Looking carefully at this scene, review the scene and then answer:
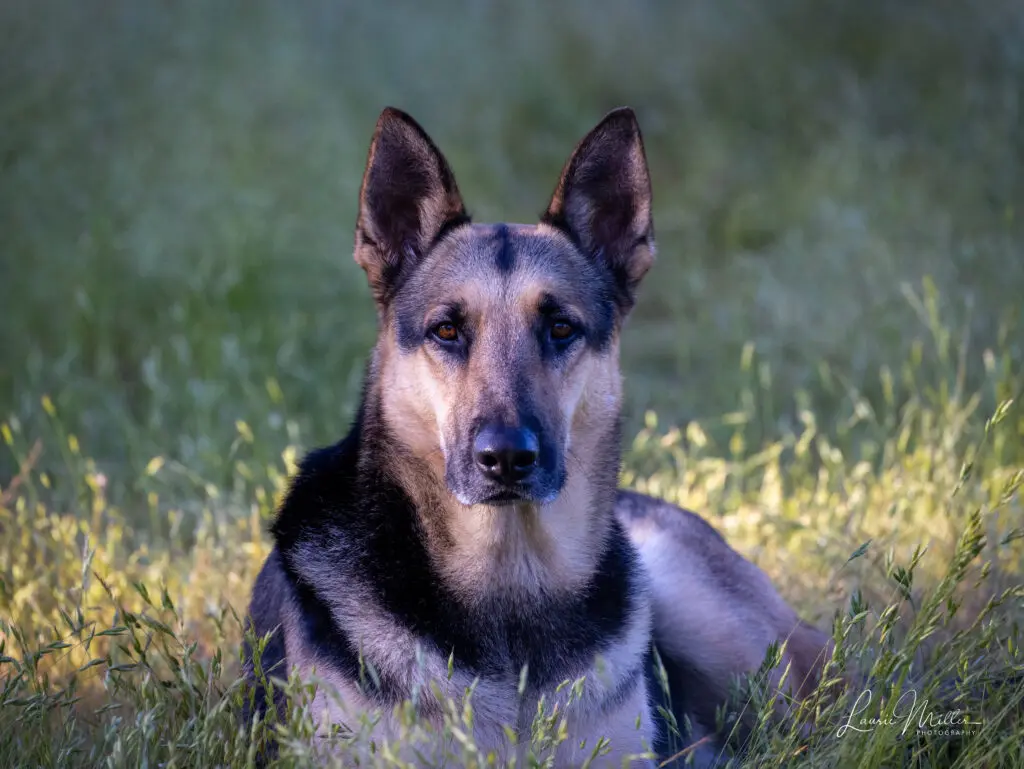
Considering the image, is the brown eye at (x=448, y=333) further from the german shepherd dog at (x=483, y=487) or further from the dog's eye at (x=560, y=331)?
the dog's eye at (x=560, y=331)

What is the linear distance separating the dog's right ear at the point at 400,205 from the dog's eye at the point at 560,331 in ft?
1.60

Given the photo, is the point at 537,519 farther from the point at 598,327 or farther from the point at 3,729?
the point at 3,729

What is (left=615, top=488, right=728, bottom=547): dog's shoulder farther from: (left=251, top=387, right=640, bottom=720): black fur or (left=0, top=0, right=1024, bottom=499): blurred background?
(left=0, top=0, right=1024, bottom=499): blurred background

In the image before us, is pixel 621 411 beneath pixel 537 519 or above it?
above

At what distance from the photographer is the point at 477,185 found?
375 inches

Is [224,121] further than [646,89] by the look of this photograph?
No

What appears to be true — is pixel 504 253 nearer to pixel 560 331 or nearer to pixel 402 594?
pixel 560 331

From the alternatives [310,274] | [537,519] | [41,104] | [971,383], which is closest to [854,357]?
[971,383]

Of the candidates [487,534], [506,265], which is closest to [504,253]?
[506,265]

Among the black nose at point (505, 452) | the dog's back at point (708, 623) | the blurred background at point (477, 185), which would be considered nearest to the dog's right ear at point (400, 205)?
the black nose at point (505, 452)

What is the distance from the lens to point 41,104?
835 centimetres

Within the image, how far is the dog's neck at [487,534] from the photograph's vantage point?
10.4 ft

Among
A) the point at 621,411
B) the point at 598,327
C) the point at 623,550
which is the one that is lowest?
the point at 623,550

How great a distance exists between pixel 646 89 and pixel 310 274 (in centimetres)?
454
